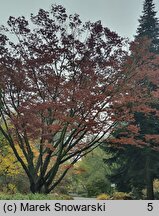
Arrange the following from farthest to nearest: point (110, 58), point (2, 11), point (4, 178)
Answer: point (4, 178), point (2, 11), point (110, 58)


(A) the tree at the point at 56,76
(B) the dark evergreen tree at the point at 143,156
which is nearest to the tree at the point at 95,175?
(B) the dark evergreen tree at the point at 143,156

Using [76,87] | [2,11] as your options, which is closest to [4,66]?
[76,87]

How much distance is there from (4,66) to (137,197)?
10.8m

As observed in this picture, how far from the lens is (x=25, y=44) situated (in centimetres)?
1000

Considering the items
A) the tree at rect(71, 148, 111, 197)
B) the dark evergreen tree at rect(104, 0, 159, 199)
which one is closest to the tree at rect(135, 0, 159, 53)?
the dark evergreen tree at rect(104, 0, 159, 199)

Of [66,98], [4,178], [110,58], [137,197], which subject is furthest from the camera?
[4,178]

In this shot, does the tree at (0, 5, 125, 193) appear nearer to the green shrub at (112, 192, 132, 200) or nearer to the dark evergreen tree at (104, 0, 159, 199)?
the dark evergreen tree at (104, 0, 159, 199)

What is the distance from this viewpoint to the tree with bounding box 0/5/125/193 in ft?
30.7

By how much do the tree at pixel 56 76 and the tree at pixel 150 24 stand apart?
22.7 feet

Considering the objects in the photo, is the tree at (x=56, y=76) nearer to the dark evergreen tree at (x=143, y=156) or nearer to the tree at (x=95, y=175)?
the dark evergreen tree at (x=143, y=156)

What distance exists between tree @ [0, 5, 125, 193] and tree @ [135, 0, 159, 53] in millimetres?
6908

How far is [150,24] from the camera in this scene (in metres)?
16.6

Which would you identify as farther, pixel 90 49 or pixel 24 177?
pixel 24 177

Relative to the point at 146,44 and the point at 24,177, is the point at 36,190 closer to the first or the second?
the point at 146,44
